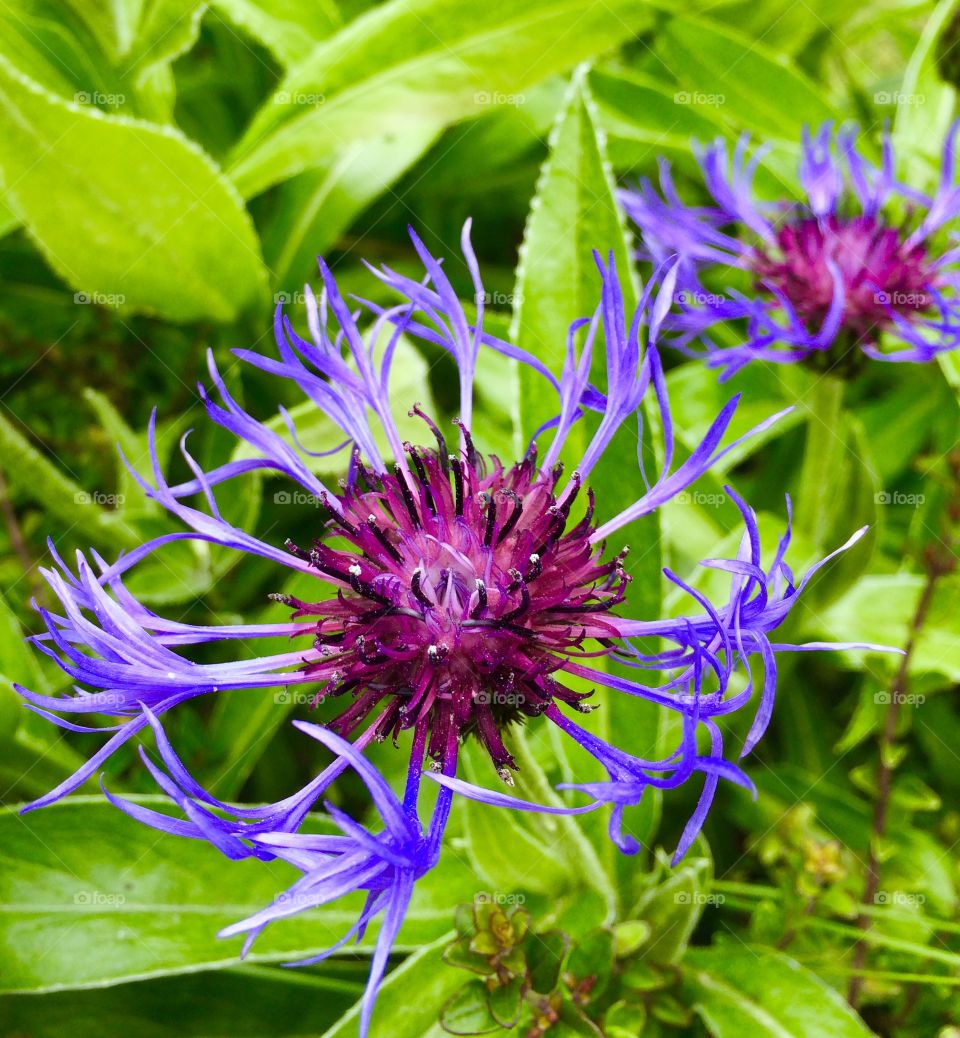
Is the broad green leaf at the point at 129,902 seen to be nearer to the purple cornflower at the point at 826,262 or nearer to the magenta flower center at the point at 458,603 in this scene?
the magenta flower center at the point at 458,603

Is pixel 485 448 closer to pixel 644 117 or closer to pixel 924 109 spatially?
pixel 644 117

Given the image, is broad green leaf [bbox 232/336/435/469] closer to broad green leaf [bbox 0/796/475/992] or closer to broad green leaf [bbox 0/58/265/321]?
broad green leaf [bbox 0/58/265/321]

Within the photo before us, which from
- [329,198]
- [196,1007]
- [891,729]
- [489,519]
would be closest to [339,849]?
[489,519]

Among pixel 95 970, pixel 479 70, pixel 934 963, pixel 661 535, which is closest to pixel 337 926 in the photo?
pixel 95 970

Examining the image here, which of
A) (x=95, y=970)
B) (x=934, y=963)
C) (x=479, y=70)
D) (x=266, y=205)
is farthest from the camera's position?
(x=266, y=205)

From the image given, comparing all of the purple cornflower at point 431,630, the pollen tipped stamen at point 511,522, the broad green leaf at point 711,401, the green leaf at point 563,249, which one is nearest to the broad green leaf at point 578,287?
the green leaf at point 563,249

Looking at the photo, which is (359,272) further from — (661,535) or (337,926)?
(337,926)
